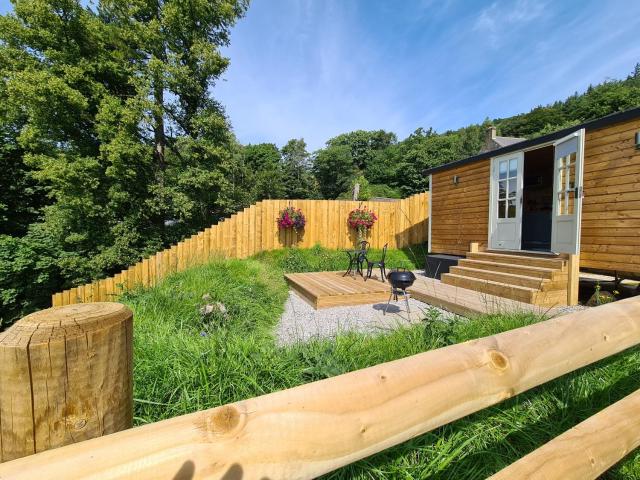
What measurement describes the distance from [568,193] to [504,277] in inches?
73.1

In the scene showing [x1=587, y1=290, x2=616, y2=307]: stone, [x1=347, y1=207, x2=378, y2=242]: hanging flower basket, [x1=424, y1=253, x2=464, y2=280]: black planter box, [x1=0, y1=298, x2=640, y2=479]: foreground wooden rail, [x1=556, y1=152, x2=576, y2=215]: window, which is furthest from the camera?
[x1=347, y1=207, x2=378, y2=242]: hanging flower basket

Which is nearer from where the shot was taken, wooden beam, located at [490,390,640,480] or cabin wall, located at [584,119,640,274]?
wooden beam, located at [490,390,640,480]

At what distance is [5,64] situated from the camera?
27.9 ft

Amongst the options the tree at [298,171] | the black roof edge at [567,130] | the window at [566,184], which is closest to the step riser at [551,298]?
the window at [566,184]

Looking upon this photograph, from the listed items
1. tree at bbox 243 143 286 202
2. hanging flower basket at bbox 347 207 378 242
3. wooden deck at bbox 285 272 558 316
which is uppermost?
tree at bbox 243 143 286 202

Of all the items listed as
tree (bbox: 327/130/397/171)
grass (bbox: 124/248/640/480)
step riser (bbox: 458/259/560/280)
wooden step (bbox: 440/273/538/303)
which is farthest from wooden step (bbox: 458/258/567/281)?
tree (bbox: 327/130/397/171)

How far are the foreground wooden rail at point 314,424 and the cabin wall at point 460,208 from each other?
6.74 metres

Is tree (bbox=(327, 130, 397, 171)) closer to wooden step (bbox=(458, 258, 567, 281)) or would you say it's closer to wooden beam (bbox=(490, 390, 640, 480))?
wooden step (bbox=(458, 258, 567, 281))

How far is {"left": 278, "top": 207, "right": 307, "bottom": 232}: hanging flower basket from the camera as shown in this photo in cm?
916

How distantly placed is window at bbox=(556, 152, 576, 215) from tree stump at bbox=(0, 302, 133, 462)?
6.62 metres

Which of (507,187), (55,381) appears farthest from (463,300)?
(55,381)

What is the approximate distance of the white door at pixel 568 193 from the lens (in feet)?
16.2

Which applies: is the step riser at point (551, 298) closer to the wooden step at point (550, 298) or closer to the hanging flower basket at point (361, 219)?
the wooden step at point (550, 298)

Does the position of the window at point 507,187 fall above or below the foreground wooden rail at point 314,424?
above
